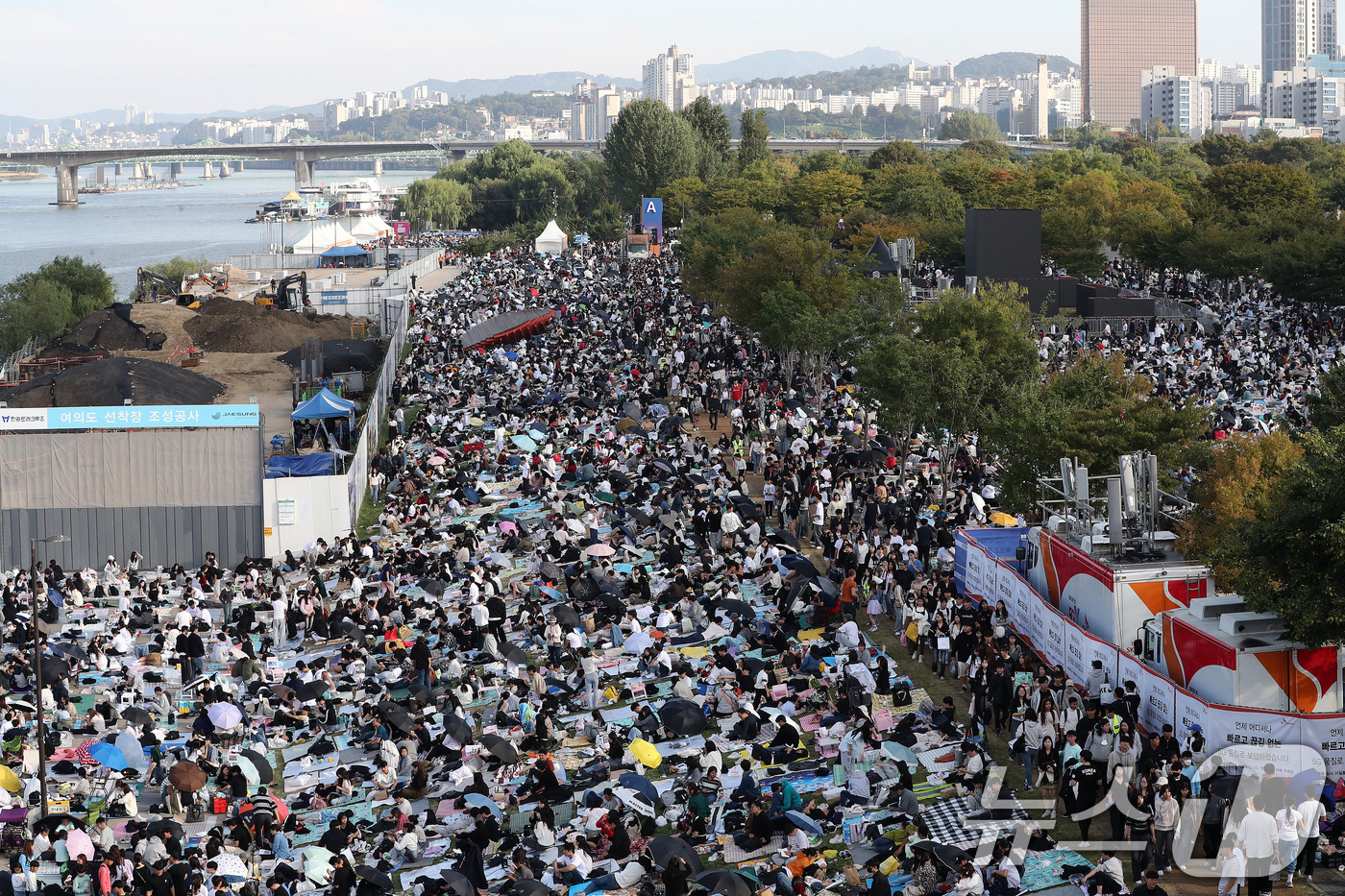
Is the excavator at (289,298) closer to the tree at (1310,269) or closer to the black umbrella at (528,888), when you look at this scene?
the tree at (1310,269)

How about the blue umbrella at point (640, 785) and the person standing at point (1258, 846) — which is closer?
the person standing at point (1258, 846)

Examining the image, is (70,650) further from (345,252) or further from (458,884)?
(345,252)

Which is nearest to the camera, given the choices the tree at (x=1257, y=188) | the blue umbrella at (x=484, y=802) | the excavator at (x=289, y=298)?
the blue umbrella at (x=484, y=802)

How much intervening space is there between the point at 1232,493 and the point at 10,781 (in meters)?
15.1

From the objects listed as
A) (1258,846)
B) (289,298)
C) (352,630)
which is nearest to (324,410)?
(352,630)

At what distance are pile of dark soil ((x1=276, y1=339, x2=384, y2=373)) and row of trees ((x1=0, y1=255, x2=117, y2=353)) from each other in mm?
15111

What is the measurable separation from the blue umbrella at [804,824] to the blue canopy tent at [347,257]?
7531cm

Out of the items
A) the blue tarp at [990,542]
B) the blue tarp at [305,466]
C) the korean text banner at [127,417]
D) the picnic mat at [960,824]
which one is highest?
the korean text banner at [127,417]

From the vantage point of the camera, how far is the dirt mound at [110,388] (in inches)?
1334

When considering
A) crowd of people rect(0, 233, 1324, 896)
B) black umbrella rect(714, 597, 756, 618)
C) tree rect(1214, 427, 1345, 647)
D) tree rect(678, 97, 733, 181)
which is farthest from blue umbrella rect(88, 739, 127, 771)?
tree rect(678, 97, 733, 181)

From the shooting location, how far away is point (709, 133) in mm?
110812

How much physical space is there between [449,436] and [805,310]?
460 inches

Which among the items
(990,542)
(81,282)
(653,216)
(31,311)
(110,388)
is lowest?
(990,542)

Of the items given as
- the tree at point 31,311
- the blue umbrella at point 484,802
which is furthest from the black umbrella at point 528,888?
the tree at point 31,311
